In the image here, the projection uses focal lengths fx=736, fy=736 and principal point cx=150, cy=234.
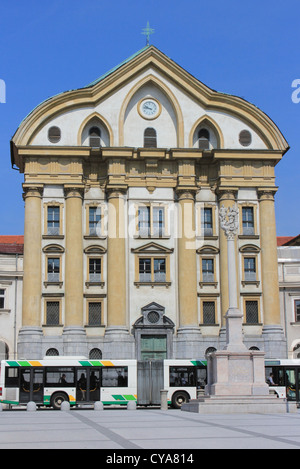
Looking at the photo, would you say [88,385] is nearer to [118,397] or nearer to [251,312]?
[118,397]

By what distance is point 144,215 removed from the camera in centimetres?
5653

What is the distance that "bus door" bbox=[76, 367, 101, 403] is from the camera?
4222cm

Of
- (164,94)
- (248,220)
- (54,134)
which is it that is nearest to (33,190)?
(54,134)

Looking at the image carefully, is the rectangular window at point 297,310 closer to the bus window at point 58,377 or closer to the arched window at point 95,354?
the arched window at point 95,354

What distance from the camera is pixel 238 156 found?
57406mm

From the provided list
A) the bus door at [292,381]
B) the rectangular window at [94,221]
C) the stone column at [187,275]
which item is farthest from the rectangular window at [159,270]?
the bus door at [292,381]

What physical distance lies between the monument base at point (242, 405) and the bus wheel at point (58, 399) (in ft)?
32.4

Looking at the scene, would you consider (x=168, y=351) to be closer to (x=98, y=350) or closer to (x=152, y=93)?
(x=98, y=350)

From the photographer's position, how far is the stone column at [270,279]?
180ft

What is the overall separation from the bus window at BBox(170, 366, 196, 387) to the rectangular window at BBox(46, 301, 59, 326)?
45.0 ft

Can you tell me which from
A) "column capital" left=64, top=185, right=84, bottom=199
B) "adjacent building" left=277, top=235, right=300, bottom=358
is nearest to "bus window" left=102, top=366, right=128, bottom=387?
"column capital" left=64, top=185, right=84, bottom=199

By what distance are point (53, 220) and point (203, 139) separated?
44.8 feet

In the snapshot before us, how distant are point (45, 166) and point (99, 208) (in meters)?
5.23
